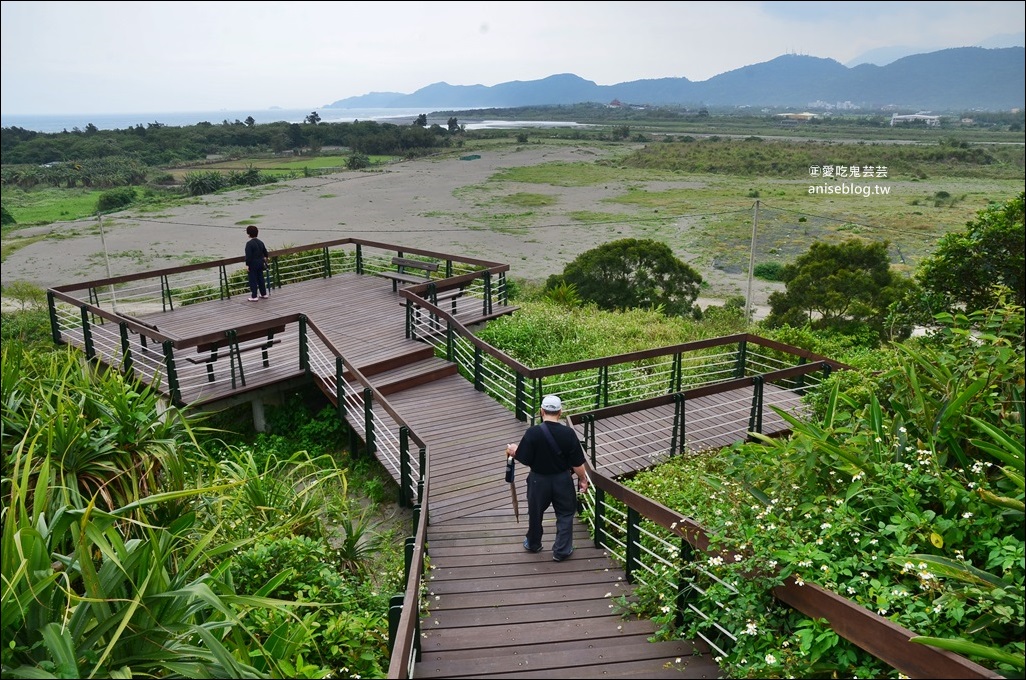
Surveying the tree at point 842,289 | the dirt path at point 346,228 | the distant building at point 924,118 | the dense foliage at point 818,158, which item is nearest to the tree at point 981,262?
the tree at point 842,289

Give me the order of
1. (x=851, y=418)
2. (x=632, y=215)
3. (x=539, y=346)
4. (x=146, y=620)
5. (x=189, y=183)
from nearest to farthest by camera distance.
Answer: (x=146, y=620), (x=851, y=418), (x=539, y=346), (x=189, y=183), (x=632, y=215)

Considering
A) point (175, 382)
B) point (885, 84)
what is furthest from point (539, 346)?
point (885, 84)

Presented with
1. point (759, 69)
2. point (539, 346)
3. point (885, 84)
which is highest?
point (759, 69)

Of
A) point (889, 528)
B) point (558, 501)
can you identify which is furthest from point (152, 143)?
point (889, 528)

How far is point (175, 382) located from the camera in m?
Result: 9.20

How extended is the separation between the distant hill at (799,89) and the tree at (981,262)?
2965 centimetres

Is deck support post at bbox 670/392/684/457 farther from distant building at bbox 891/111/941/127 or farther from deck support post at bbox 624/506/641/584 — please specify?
distant building at bbox 891/111/941/127

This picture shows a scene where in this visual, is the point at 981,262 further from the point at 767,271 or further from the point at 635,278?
the point at 767,271

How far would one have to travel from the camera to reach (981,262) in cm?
932

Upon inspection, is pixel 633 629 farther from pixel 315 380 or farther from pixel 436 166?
pixel 436 166

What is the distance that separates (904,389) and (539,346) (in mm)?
8559

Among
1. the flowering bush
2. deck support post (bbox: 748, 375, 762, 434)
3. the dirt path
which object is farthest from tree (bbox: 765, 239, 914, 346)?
the flowering bush

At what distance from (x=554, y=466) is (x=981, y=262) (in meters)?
7.71

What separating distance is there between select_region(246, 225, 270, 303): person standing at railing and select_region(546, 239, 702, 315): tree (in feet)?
37.9
